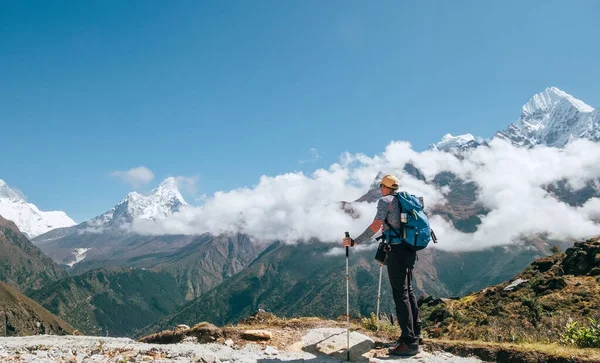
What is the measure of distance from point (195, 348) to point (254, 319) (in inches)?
209

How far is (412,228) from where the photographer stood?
10.2 metres

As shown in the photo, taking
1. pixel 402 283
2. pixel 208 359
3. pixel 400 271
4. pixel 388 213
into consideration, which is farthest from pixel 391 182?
pixel 208 359

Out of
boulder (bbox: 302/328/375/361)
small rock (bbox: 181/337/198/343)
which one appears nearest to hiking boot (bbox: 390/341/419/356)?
boulder (bbox: 302/328/375/361)

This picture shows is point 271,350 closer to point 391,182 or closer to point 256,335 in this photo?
point 256,335

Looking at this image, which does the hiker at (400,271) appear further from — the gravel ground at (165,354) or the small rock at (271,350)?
the small rock at (271,350)

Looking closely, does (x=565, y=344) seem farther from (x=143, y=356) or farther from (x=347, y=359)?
(x=143, y=356)

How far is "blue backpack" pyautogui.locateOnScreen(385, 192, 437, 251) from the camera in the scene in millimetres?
10109

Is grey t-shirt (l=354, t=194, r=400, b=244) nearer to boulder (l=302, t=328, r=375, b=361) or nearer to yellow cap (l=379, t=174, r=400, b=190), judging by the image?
yellow cap (l=379, t=174, r=400, b=190)

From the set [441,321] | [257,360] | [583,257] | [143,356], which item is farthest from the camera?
[583,257]

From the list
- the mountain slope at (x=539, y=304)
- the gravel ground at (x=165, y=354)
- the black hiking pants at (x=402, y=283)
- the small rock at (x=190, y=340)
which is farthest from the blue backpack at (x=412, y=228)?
the small rock at (x=190, y=340)

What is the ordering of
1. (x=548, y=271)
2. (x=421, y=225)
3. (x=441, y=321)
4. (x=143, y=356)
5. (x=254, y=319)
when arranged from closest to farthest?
(x=143, y=356), (x=421, y=225), (x=254, y=319), (x=441, y=321), (x=548, y=271)

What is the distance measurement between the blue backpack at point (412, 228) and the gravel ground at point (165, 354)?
8.86ft

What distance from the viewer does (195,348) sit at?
34.5ft

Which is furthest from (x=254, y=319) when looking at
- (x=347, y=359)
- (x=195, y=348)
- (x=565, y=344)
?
(x=565, y=344)
